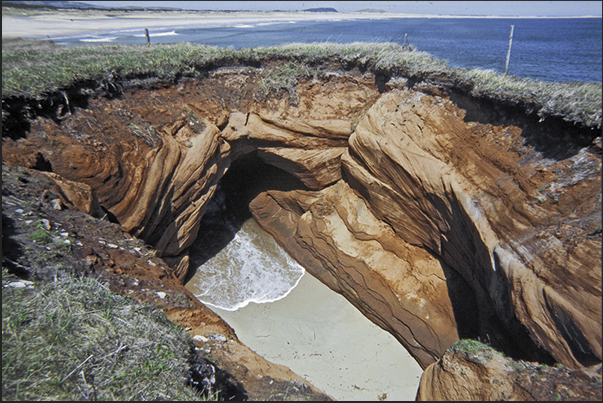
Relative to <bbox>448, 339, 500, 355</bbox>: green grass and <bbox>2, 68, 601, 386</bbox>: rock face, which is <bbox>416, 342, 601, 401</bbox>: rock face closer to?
<bbox>448, 339, 500, 355</bbox>: green grass

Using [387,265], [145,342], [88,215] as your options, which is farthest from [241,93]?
[145,342]

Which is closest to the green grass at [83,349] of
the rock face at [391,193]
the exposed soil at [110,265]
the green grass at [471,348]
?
the exposed soil at [110,265]

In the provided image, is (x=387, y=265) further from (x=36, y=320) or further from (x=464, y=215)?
(x=36, y=320)

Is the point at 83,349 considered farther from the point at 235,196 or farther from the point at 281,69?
the point at 235,196

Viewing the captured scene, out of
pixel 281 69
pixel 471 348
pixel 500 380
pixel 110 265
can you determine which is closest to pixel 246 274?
pixel 110 265

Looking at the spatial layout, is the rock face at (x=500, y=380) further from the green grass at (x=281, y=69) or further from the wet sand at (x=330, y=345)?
the green grass at (x=281, y=69)

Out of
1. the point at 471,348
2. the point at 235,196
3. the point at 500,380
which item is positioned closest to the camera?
the point at 500,380
